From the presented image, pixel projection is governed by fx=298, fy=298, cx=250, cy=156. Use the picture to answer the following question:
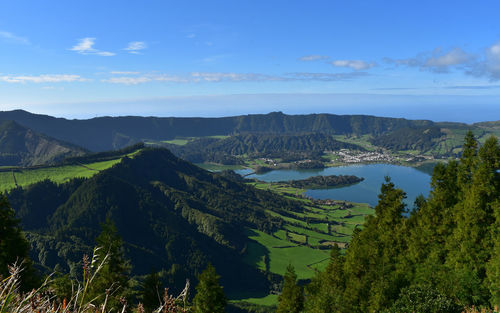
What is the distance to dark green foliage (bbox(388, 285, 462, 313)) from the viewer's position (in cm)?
1805

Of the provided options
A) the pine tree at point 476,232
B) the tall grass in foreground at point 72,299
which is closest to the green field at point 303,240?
the pine tree at point 476,232

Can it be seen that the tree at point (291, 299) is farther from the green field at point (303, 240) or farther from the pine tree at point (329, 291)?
the green field at point (303, 240)

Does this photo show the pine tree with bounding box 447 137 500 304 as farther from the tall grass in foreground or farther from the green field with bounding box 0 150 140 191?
the green field with bounding box 0 150 140 191

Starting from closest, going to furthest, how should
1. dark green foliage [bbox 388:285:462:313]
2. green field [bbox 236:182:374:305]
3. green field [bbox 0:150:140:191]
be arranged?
dark green foliage [bbox 388:285:462:313]
green field [bbox 236:182:374:305]
green field [bbox 0:150:140:191]

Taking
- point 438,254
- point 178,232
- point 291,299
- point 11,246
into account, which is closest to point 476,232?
point 438,254

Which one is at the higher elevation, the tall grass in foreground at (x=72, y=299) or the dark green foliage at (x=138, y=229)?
the tall grass in foreground at (x=72, y=299)

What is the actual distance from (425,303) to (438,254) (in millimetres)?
14220

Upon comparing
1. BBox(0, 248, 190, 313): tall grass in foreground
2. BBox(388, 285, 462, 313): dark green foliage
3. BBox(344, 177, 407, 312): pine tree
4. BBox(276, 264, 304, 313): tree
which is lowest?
BBox(276, 264, 304, 313): tree

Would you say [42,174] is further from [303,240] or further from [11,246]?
[11,246]

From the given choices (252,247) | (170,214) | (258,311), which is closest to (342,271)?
(258,311)

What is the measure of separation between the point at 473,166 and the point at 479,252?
38.1ft

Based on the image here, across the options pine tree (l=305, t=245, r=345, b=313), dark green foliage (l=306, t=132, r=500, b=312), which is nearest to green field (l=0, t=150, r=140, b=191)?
pine tree (l=305, t=245, r=345, b=313)

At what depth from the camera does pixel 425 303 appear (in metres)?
18.4

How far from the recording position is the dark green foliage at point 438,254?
22.5 metres
